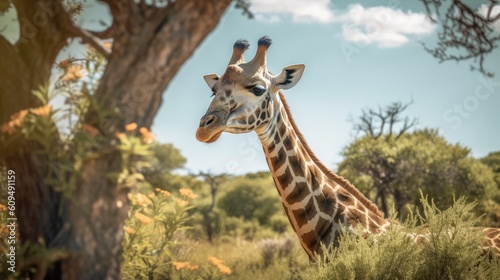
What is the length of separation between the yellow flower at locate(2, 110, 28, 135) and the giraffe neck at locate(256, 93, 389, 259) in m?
2.20

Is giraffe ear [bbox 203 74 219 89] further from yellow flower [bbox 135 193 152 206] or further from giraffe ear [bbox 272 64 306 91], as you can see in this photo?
yellow flower [bbox 135 193 152 206]

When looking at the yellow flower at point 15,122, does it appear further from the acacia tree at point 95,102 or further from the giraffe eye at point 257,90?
the giraffe eye at point 257,90

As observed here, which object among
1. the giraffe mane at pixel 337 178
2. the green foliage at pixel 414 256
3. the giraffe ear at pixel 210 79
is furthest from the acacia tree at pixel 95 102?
the giraffe ear at pixel 210 79

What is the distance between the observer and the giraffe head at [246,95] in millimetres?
3861

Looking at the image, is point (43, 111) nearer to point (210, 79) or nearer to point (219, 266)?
point (219, 266)

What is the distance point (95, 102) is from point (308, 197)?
2314 millimetres

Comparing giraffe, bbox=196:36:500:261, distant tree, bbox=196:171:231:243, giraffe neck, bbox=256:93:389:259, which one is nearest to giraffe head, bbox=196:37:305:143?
giraffe, bbox=196:36:500:261

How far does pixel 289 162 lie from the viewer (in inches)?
164

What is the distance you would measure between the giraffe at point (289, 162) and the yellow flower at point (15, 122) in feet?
5.69

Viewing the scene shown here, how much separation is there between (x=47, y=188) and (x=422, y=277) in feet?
9.03

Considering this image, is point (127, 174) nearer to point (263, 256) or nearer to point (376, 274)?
point (376, 274)

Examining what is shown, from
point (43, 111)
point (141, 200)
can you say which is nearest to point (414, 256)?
point (141, 200)

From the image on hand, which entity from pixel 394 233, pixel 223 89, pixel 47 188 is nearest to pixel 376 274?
pixel 394 233

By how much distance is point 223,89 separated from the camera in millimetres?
4078
